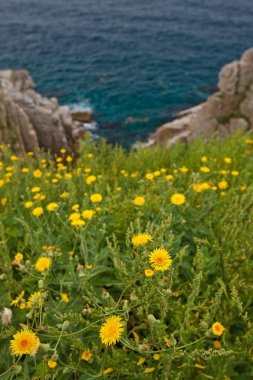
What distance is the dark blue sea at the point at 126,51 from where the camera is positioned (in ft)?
74.5

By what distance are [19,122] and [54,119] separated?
215 centimetres

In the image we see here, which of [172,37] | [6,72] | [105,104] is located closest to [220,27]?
[172,37]

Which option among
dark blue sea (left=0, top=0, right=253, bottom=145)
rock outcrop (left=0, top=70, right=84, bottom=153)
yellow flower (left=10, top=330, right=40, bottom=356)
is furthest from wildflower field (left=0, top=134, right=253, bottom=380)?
dark blue sea (left=0, top=0, right=253, bottom=145)

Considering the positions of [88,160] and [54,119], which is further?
[54,119]

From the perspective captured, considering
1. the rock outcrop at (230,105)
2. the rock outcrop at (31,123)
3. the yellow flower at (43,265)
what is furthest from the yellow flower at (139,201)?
the rock outcrop at (230,105)

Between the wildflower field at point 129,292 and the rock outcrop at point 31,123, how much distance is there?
9.07 metres

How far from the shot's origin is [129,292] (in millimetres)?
2730

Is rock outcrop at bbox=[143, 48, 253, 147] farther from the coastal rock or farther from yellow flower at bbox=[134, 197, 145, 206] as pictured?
yellow flower at bbox=[134, 197, 145, 206]

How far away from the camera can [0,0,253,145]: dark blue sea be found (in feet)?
74.5

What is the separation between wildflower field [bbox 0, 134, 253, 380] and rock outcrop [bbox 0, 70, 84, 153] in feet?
29.7

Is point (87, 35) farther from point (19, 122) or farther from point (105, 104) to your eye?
point (19, 122)

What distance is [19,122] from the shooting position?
1358cm

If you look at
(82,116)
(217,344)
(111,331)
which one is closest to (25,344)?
(111,331)

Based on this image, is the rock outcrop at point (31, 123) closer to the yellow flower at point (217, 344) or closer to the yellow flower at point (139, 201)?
the yellow flower at point (139, 201)
